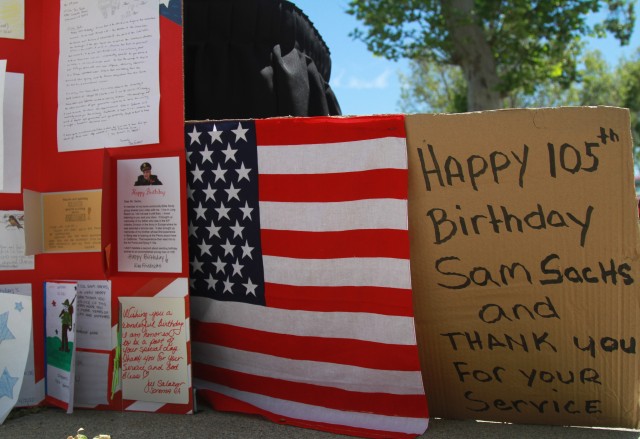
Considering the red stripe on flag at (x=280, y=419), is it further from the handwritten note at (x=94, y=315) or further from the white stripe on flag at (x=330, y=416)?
the handwritten note at (x=94, y=315)

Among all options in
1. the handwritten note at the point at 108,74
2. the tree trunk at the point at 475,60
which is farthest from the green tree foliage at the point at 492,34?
the handwritten note at the point at 108,74

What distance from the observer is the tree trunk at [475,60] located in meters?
12.9

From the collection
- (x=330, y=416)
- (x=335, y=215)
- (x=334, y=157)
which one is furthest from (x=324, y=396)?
(x=334, y=157)

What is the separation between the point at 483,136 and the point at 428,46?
1146cm

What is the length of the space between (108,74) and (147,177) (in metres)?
0.44

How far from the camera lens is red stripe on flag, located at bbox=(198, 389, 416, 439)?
7.37 ft

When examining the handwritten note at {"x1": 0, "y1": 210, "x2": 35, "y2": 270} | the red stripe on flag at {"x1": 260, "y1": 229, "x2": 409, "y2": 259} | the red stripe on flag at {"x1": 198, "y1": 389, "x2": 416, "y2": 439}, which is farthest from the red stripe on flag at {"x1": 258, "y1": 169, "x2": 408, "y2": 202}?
the handwritten note at {"x1": 0, "y1": 210, "x2": 35, "y2": 270}

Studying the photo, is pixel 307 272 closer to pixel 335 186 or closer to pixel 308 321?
pixel 308 321

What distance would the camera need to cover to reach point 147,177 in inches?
101

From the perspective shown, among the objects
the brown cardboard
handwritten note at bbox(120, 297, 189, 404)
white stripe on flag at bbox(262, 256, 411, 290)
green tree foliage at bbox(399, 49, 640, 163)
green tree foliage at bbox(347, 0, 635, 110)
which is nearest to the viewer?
the brown cardboard

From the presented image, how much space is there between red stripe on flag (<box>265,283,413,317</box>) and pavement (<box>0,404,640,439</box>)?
0.42m

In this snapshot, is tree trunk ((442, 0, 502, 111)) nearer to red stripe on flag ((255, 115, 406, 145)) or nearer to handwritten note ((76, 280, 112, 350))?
red stripe on flag ((255, 115, 406, 145))

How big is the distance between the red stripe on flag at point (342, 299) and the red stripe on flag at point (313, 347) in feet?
0.38

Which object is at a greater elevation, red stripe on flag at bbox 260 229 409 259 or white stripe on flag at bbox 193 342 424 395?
red stripe on flag at bbox 260 229 409 259
